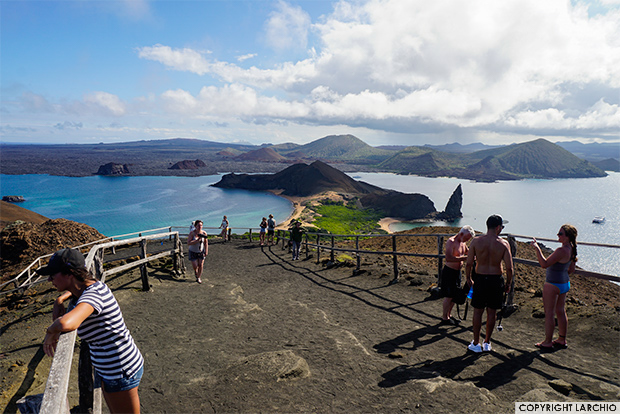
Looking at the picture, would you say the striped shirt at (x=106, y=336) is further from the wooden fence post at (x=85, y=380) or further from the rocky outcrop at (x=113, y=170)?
the rocky outcrop at (x=113, y=170)

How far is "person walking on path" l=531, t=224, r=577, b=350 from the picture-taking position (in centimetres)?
477

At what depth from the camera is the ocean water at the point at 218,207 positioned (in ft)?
262

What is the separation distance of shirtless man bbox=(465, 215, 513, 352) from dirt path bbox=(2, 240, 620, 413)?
53 centimetres

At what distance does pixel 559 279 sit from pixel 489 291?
1.09 metres

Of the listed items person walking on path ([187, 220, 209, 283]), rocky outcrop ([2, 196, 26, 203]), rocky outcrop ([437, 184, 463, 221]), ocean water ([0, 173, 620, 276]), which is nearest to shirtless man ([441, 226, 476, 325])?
person walking on path ([187, 220, 209, 283])

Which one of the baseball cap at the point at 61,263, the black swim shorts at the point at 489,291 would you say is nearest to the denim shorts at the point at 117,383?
the baseball cap at the point at 61,263

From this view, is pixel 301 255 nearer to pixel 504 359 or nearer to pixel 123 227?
pixel 504 359

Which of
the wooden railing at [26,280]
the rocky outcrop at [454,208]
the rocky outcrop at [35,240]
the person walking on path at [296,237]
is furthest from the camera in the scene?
the rocky outcrop at [454,208]

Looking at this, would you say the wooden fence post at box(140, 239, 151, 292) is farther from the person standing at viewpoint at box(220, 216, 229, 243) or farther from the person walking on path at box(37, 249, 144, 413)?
the person standing at viewpoint at box(220, 216, 229, 243)

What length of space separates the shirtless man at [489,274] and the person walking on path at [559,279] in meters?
0.52

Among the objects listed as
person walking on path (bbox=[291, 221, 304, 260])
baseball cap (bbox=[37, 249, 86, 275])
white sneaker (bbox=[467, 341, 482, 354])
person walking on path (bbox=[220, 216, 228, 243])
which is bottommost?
person walking on path (bbox=[220, 216, 228, 243])

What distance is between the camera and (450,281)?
614 cm

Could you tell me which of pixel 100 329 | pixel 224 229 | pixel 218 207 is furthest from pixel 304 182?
pixel 100 329

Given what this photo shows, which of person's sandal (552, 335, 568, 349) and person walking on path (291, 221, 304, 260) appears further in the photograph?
person walking on path (291, 221, 304, 260)
